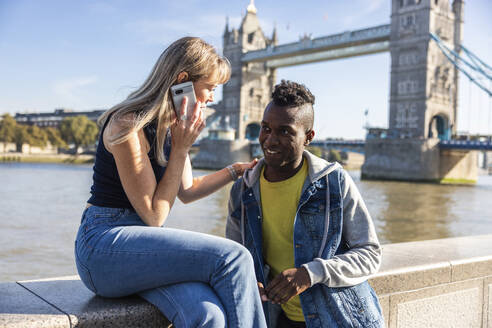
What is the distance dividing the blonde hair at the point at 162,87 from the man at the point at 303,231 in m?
0.25

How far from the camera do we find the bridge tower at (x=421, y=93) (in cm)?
2783

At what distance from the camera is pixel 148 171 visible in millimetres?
1378

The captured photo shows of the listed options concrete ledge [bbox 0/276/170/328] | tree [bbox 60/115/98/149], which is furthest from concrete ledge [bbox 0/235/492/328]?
tree [bbox 60/115/98/149]

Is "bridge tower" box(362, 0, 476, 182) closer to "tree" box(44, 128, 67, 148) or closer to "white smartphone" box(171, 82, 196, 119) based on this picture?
"white smartphone" box(171, 82, 196, 119)

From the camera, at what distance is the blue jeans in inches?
47.2

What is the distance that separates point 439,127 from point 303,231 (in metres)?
34.3

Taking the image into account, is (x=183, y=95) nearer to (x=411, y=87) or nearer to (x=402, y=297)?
(x=402, y=297)

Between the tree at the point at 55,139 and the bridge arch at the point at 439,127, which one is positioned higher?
the bridge arch at the point at 439,127

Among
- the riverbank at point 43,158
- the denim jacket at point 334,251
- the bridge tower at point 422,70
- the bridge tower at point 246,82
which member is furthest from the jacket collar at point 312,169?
the riverbank at point 43,158

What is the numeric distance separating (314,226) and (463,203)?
49.9ft

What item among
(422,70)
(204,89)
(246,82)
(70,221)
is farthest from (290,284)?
(246,82)

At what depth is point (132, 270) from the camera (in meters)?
1.27

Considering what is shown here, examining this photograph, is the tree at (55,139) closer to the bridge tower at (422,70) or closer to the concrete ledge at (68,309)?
the bridge tower at (422,70)

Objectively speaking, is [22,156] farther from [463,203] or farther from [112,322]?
[112,322]
